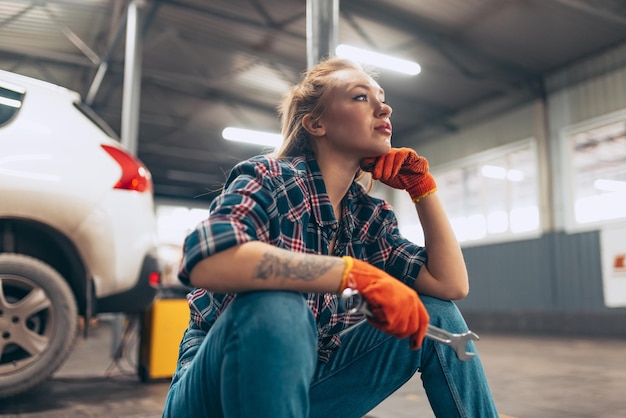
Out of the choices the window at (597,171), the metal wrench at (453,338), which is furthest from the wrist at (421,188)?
the window at (597,171)

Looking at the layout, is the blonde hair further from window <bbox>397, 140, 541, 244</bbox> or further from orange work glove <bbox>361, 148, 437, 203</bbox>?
window <bbox>397, 140, 541, 244</bbox>

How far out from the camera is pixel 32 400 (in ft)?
9.84

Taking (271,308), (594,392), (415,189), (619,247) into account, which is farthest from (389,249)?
(619,247)

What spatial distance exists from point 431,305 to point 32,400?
8.31 ft

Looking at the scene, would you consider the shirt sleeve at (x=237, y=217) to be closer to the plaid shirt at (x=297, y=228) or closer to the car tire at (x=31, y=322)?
the plaid shirt at (x=297, y=228)

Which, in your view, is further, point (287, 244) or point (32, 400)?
point (32, 400)

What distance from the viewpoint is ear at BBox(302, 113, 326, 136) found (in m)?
1.54

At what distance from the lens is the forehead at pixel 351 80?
1.52 m

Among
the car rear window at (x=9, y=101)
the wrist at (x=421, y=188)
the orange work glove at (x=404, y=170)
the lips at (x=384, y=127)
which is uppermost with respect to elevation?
the car rear window at (x=9, y=101)

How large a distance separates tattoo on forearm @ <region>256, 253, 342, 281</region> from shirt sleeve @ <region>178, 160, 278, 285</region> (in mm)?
63

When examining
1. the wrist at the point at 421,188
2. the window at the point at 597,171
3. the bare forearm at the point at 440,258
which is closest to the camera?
the bare forearm at the point at 440,258

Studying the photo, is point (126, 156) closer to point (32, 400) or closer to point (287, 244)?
point (32, 400)

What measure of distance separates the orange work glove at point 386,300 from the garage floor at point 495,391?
1673mm

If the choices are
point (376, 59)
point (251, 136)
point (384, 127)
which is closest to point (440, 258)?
point (384, 127)
